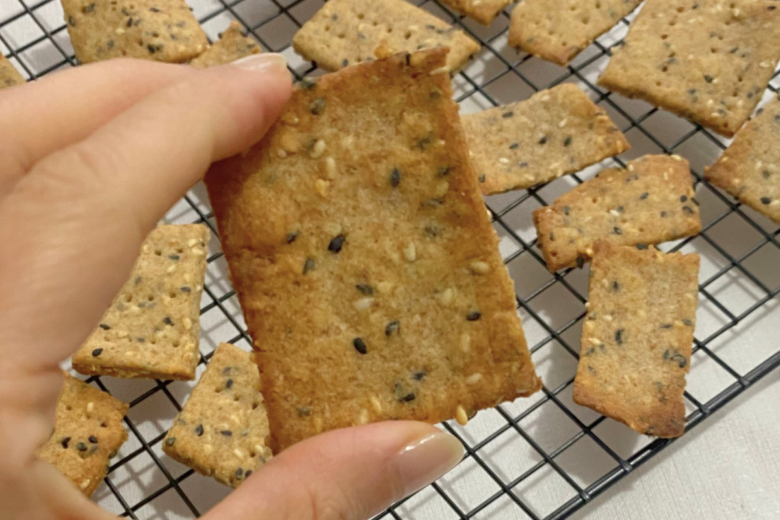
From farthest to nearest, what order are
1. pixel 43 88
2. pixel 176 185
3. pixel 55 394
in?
pixel 43 88 → pixel 176 185 → pixel 55 394

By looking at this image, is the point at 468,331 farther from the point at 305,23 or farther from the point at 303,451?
the point at 305,23

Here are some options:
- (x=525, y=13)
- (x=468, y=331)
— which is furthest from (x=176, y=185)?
(x=525, y=13)

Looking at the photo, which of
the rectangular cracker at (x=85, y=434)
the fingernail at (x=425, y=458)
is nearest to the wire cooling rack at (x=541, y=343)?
the rectangular cracker at (x=85, y=434)

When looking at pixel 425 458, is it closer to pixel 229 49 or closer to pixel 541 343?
pixel 541 343

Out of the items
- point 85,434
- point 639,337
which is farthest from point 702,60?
point 85,434

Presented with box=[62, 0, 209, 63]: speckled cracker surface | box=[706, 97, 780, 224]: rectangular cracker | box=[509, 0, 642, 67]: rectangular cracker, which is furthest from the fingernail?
box=[62, 0, 209, 63]: speckled cracker surface

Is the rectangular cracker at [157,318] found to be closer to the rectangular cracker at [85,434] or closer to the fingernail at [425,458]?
the rectangular cracker at [85,434]
